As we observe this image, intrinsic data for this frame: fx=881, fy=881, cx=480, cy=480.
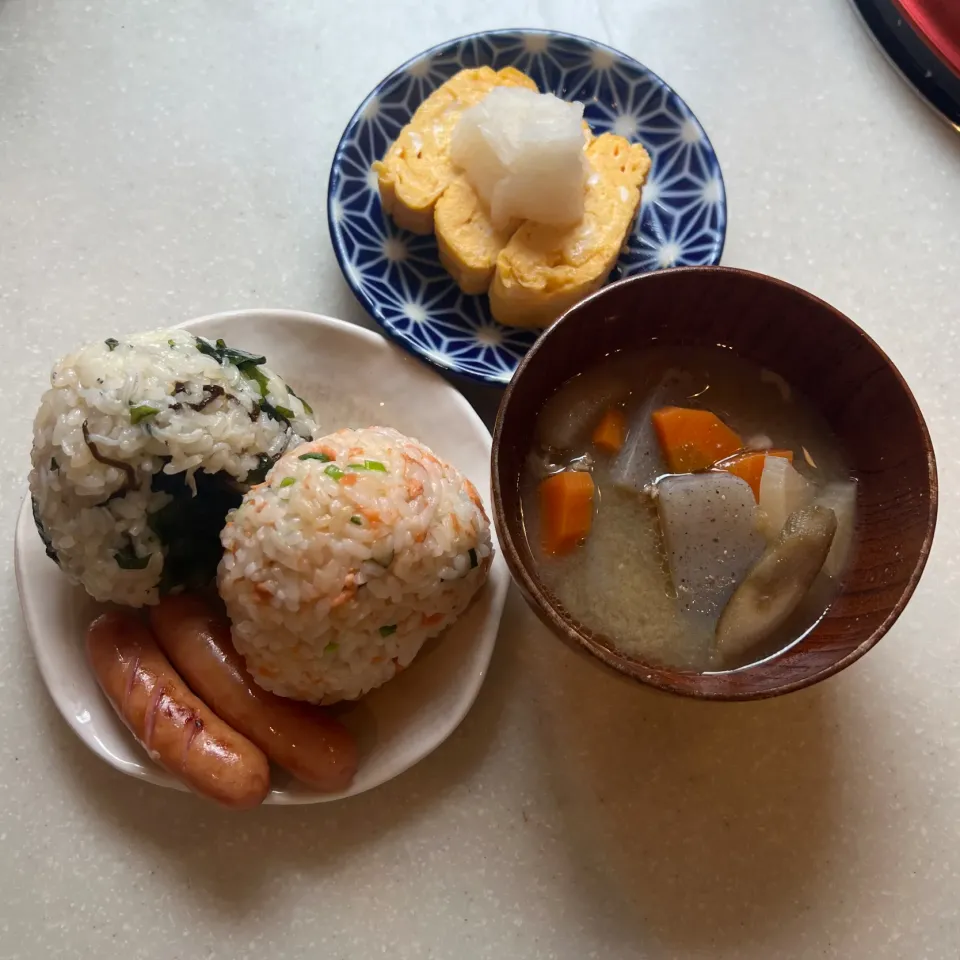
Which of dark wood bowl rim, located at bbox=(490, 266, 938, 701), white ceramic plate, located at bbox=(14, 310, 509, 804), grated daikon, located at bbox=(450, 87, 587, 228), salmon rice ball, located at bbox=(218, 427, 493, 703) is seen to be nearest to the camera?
dark wood bowl rim, located at bbox=(490, 266, 938, 701)

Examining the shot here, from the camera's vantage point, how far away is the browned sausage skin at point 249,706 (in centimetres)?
120

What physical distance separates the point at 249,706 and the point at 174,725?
0.10m

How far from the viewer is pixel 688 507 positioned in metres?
1.22

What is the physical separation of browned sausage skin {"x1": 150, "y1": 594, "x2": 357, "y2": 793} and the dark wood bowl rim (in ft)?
1.23

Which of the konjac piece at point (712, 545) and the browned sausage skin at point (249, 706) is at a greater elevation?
the konjac piece at point (712, 545)

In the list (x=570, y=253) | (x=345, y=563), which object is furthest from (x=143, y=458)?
(x=570, y=253)

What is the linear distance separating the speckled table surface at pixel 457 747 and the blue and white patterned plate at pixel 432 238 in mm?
123

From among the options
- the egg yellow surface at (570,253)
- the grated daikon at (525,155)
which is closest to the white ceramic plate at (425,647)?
the egg yellow surface at (570,253)

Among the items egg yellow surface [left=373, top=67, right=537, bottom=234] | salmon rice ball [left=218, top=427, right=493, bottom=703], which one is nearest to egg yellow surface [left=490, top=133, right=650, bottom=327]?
egg yellow surface [left=373, top=67, right=537, bottom=234]

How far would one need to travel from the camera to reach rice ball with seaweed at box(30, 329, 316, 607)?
1157mm

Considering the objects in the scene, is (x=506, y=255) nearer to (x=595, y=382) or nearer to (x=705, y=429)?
(x=595, y=382)

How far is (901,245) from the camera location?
5.57 ft

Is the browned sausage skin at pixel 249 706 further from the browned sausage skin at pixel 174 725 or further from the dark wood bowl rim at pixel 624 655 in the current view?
the dark wood bowl rim at pixel 624 655

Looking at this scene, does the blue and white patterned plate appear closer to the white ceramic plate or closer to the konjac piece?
the white ceramic plate
